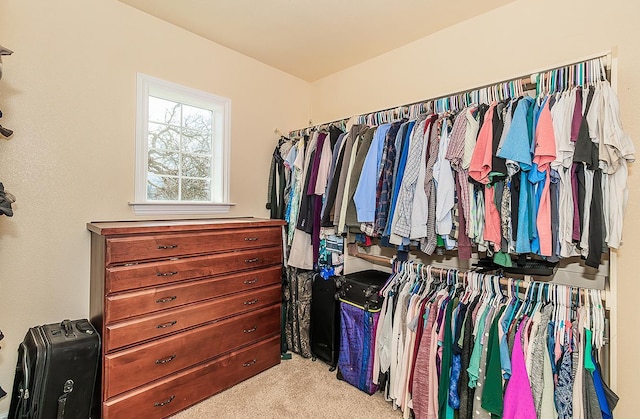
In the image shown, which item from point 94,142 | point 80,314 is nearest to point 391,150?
point 94,142

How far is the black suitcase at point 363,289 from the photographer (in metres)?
2.11

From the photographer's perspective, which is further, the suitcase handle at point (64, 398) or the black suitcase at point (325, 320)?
the black suitcase at point (325, 320)

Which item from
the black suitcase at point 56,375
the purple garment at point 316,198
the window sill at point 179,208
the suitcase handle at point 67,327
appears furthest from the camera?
the purple garment at point 316,198

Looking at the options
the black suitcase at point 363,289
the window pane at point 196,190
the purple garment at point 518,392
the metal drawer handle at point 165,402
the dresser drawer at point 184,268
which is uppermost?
the window pane at point 196,190

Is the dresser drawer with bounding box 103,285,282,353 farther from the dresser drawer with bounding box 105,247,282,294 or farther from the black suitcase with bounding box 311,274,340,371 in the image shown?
the black suitcase with bounding box 311,274,340,371

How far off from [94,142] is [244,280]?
1.32 meters

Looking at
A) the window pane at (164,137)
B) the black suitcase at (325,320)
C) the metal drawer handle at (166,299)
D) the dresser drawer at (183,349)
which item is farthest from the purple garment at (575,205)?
the window pane at (164,137)

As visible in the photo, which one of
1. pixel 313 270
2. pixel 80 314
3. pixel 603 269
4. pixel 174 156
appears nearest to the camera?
pixel 603 269

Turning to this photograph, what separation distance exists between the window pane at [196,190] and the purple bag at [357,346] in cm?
142

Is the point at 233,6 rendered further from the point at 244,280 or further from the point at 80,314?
the point at 80,314

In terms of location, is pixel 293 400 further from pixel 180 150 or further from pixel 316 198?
pixel 180 150

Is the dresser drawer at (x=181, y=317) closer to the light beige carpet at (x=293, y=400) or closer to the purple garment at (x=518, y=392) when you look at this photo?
the light beige carpet at (x=293, y=400)

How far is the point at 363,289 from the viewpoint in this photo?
2160 mm

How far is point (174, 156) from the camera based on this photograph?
2451 mm
